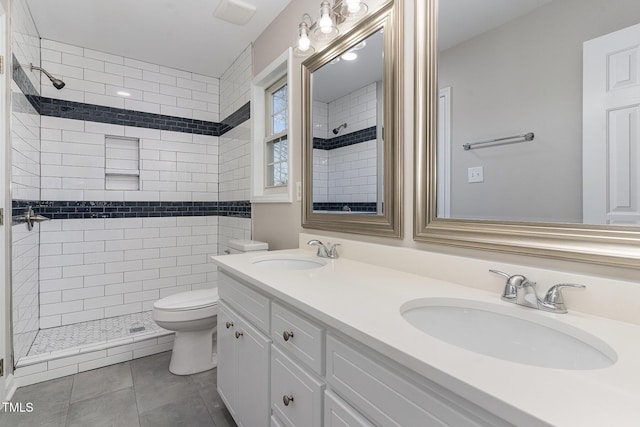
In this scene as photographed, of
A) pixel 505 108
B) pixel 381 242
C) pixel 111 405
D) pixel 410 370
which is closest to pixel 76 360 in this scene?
pixel 111 405

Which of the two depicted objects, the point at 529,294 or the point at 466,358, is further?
the point at 529,294

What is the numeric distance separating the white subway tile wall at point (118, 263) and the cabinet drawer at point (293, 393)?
244 centimetres

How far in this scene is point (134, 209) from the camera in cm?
301

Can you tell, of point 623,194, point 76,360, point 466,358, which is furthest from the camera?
point 76,360

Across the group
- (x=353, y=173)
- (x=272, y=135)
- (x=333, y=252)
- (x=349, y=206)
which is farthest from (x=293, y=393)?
(x=272, y=135)

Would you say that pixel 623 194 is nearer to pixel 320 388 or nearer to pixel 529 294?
pixel 529 294

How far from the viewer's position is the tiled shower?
2.34 m

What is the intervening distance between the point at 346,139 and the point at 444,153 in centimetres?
65

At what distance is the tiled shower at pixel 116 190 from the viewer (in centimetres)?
234

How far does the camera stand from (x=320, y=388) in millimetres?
888

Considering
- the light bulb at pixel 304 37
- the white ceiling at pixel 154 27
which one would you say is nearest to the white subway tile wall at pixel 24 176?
the white ceiling at pixel 154 27

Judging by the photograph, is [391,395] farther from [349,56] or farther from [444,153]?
[349,56]

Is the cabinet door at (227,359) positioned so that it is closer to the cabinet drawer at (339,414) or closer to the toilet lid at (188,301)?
the toilet lid at (188,301)

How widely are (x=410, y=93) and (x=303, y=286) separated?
89cm
